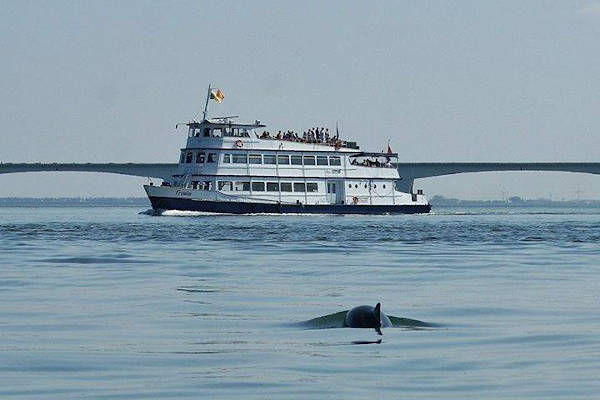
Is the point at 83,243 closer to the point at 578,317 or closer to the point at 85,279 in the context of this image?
the point at 85,279

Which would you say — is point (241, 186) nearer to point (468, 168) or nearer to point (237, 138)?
point (237, 138)

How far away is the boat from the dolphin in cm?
7716

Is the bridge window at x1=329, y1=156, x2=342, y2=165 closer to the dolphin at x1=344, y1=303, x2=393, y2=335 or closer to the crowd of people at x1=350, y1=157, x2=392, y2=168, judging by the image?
the crowd of people at x1=350, y1=157, x2=392, y2=168

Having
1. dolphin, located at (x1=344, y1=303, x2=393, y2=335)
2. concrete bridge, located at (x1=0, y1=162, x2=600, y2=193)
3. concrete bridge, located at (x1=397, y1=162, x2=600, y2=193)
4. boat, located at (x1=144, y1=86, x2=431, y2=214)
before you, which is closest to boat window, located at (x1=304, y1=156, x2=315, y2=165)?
boat, located at (x1=144, y1=86, x2=431, y2=214)

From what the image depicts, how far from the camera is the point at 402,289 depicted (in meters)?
28.1

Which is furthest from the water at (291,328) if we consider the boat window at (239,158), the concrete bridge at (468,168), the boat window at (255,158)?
the concrete bridge at (468,168)

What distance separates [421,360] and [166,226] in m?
60.0

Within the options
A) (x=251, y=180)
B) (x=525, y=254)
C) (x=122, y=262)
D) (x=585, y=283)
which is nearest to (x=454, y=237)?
(x=525, y=254)

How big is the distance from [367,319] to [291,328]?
1.27 m

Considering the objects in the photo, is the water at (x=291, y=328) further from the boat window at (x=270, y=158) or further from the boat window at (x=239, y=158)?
the boat window at (x=270, y=158)

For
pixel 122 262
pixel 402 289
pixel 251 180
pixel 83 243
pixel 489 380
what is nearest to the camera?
pixel 489 380

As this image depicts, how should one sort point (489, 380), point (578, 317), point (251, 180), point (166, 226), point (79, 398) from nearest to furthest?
point (79, 398) < point (489, 380) < point (578, 317) < point (166, 226) < point (251, 180)

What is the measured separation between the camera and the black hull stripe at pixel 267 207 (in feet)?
320

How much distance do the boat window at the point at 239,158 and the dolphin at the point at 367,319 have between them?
78.5 meters
